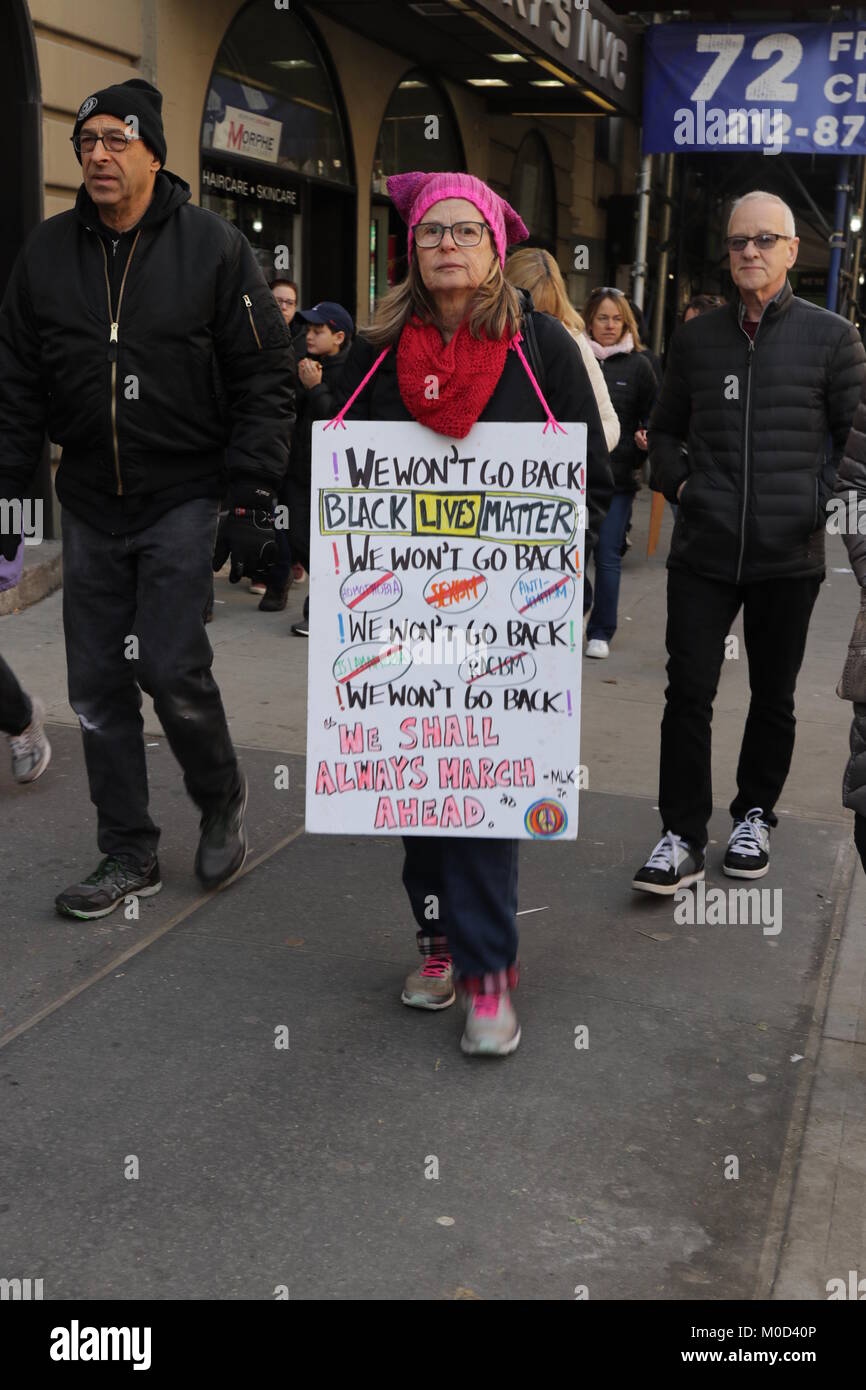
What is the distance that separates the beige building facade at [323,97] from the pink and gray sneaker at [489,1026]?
21.2ft

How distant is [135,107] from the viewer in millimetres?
3928

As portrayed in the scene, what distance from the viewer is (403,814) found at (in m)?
3.51

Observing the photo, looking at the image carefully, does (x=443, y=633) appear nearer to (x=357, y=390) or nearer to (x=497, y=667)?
(x=497, y=667)

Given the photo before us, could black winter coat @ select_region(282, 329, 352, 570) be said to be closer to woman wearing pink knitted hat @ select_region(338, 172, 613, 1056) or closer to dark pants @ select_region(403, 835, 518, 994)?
woman wearing pink knitted hat @ select_region(338, 172, 613, 1056)

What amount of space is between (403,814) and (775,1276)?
1.30 meters

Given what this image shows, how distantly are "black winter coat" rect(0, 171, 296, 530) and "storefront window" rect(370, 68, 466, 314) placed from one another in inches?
352

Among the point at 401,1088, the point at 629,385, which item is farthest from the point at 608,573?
the point at 401,1088

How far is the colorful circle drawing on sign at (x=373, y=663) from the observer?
3502 millimetres

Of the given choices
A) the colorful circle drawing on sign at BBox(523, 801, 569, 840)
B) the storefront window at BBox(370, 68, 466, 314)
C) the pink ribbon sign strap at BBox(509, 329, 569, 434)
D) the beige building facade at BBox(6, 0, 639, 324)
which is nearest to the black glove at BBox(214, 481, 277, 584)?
the pink ribbon sign strap at BBox(509, 329, 569, 434)

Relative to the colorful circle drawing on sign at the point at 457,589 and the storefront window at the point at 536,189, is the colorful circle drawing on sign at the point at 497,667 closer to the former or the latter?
the colorful circle drawing on sign at the point at 457,589

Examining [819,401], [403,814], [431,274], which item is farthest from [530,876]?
[431,274]

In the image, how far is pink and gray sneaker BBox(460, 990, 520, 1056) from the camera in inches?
137

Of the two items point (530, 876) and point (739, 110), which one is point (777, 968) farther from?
point (739, 110)

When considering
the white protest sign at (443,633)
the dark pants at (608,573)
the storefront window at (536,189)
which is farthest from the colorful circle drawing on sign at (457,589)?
the storefront window at (536,189)
